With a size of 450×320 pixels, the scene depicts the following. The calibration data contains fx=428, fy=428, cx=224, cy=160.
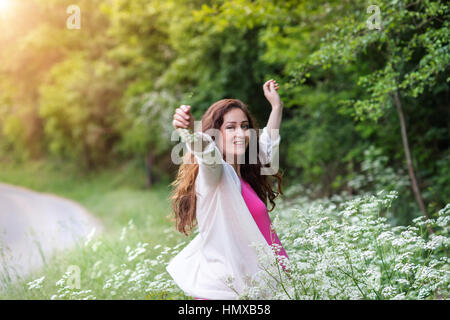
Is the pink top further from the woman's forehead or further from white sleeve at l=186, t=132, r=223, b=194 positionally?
the woman's forehead

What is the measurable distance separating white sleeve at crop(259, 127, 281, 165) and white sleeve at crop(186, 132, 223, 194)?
2.59 feet

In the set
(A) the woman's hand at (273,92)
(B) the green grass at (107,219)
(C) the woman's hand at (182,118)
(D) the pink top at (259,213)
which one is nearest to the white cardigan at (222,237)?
(D) the pink top at (259,213)

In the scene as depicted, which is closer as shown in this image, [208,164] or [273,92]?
[208,164]

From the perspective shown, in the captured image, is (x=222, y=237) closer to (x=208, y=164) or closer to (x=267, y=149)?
(x=208, y=164)

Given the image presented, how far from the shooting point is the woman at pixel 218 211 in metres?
2.35

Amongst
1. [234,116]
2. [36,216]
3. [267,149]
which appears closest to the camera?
[234,116]

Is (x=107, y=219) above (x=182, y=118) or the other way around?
the other way around

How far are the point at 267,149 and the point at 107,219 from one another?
9.05 meters

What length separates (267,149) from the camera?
3205 millimetres

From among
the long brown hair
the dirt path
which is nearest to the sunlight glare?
the dirt path

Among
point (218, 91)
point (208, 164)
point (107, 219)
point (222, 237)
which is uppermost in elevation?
point (218, 91)

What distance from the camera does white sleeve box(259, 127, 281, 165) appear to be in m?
3.18

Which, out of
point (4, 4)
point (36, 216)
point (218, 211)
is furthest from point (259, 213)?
point (4, 4)
